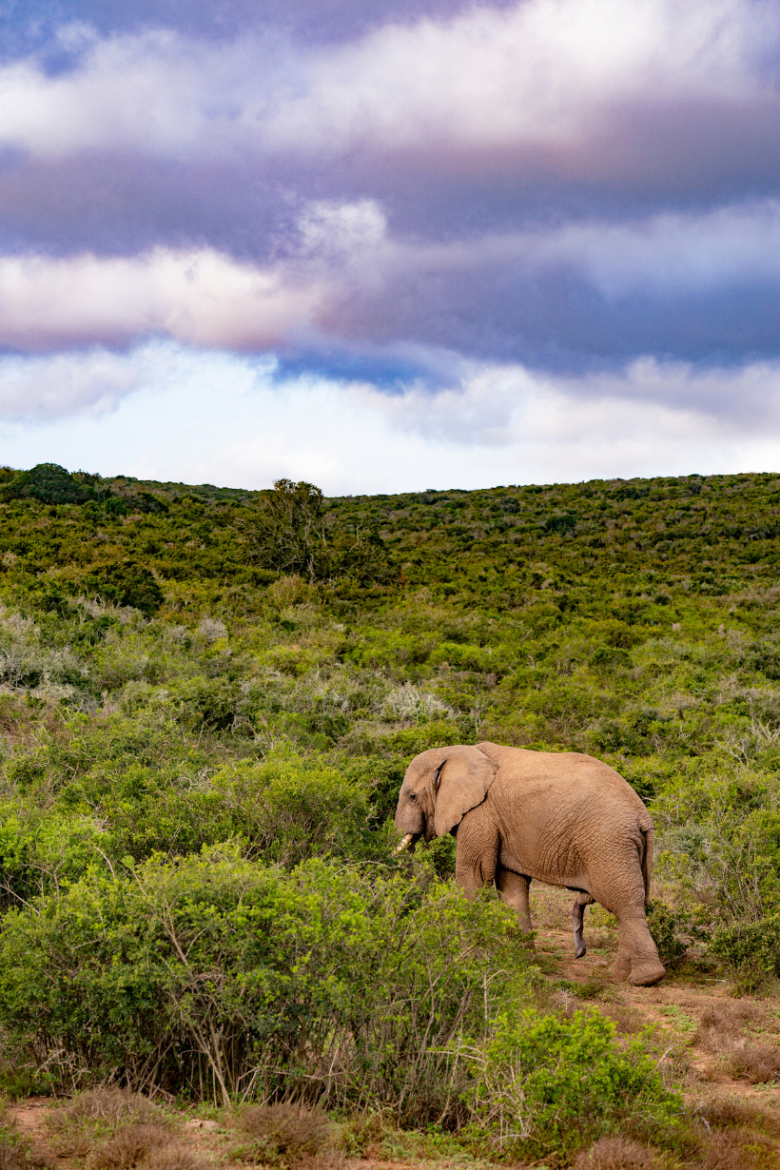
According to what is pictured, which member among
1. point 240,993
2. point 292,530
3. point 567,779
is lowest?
point 240,993

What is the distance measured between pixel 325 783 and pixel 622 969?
3.04 m

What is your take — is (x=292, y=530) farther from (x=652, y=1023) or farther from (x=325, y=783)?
(x=652, y=1023)

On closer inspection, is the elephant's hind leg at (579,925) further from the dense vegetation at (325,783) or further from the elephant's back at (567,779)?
the elephant's back at (567,779)

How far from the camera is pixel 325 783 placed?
8.40 m

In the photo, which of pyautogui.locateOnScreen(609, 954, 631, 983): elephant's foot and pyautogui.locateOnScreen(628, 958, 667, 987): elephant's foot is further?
pyautogui.locateOnScreen(609, 954, 631, 983): elephant's foot

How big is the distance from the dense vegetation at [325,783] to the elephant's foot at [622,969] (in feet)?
2.21

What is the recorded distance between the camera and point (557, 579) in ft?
99.3

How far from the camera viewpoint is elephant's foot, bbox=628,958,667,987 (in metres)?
7.48

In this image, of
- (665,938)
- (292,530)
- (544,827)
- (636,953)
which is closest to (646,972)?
(636,953)

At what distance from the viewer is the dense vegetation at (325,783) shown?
486 cm

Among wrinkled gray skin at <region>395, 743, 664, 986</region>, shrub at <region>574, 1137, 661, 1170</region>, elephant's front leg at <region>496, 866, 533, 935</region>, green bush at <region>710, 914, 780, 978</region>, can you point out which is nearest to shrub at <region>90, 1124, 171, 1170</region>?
shrub at <region>574, 1137, 661, 1170</region>

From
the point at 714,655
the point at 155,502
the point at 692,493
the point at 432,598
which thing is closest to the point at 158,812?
the point at 714,655

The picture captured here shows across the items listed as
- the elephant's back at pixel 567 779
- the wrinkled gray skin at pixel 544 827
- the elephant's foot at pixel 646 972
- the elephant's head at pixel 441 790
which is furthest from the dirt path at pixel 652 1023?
the elephant's head at pixel 441 790

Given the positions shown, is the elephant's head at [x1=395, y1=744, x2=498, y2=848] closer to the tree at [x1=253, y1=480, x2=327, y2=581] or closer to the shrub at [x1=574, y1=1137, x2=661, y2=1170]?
the shrub at [x1=574, y1=1137, x2=661, y2=1170]
